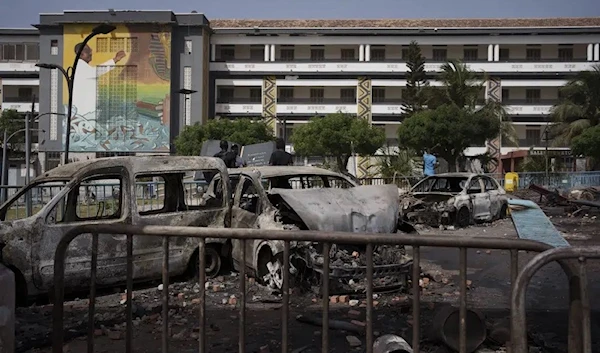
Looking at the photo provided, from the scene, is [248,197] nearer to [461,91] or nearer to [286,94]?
[461,91]

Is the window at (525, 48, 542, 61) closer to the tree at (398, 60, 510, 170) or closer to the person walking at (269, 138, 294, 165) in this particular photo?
the tree at (398, 60, 510, 170)

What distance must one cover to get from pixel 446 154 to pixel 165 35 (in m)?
29.2

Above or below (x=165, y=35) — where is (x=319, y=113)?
below

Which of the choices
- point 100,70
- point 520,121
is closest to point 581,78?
point 520,121

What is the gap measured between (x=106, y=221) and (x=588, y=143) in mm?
36215

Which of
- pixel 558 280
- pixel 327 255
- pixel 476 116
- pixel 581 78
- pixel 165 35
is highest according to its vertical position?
pixel 165 35

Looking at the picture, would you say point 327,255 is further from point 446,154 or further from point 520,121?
point 520,121

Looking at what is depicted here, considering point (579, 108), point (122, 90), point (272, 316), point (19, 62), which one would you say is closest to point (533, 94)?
point (579, 108)

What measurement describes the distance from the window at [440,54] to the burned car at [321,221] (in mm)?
50485

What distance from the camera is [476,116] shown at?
123 feet

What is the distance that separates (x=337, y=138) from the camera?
128 feet

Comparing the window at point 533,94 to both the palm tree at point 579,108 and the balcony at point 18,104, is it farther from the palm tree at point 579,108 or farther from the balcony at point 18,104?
the balcony at point 18,104

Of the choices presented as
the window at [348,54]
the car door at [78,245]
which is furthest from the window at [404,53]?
the car door at [78,245]

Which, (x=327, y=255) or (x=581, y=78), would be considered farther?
(x=581, y=78)
